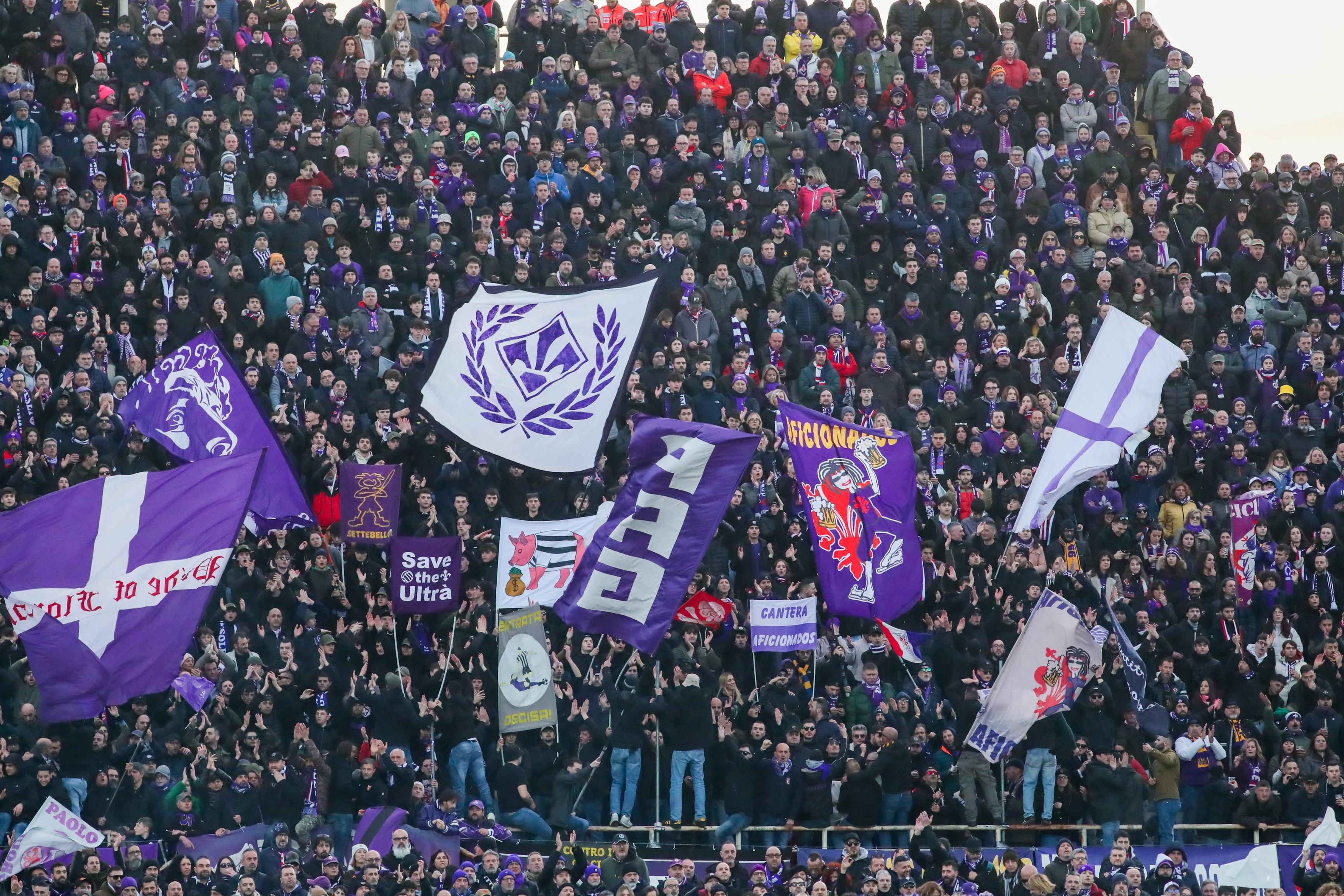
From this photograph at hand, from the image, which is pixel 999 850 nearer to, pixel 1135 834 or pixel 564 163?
pixel 1135 834

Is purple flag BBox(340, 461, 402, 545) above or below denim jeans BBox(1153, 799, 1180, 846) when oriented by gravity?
above

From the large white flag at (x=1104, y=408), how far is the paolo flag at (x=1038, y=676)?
41.9 inches

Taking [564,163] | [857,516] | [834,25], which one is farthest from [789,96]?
[857,516]

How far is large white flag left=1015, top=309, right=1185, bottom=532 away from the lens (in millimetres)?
22703

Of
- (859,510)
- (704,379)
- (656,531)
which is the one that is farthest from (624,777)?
(704,379)

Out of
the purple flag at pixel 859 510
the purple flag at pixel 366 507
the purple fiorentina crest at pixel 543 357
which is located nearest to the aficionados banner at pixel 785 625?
the purple flag at pixel 859 510

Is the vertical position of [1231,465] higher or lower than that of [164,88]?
lower

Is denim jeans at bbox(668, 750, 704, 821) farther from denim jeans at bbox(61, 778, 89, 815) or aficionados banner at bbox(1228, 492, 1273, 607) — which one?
aficionados banner at bbox(1228, 492, 1273, 607)

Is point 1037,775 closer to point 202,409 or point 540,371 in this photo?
point 540,371

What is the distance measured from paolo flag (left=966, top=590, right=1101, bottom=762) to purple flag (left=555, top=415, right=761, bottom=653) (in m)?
4.72

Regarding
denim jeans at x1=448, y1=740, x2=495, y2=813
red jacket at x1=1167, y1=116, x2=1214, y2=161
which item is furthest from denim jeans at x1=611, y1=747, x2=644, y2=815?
red jacket at x1=1167, y1=116, x2=1214, y2=161

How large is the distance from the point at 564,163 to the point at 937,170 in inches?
194

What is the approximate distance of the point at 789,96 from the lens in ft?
103

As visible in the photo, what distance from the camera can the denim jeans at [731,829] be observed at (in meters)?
22.7
